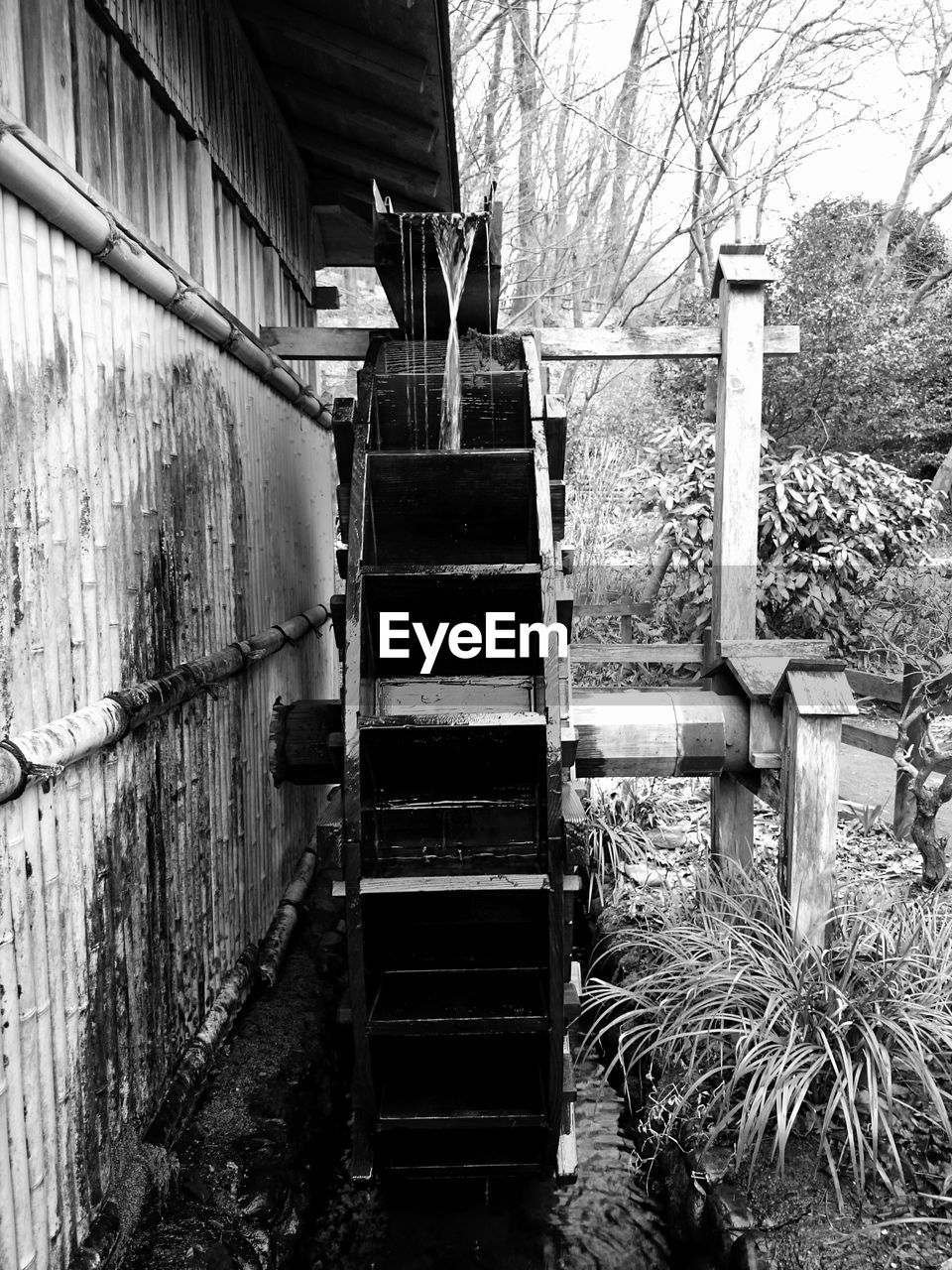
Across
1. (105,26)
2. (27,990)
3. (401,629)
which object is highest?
(105,26)

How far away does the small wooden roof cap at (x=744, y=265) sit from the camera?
3996mm

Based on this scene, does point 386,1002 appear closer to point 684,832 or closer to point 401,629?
point 401,629

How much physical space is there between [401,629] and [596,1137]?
2.10 meters

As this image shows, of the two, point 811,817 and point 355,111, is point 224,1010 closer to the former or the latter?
point 811,817

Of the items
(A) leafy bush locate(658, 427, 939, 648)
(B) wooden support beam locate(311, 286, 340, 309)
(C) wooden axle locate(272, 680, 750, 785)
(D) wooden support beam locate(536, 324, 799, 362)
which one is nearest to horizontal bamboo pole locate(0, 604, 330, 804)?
(C) wooden axle locate(272, 680, 750, 785)

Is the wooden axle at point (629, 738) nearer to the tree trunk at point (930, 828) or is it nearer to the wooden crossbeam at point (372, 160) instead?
the tree trunk at point (930, 828)

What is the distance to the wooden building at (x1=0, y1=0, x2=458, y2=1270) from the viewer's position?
185 centimetres

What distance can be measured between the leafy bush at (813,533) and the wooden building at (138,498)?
3134 mm

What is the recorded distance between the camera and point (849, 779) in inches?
238

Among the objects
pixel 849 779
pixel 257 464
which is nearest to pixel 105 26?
pixel 257 464

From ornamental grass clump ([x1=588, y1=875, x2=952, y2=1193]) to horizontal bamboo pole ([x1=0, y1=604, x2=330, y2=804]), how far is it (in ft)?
5.83

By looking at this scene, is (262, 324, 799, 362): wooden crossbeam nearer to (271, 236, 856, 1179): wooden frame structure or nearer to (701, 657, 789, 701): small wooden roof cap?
(271, 236, 856, 1179): wooden frame structure

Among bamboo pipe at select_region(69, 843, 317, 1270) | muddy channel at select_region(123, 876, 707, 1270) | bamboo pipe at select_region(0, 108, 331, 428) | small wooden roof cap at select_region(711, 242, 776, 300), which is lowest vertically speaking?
muddy channel at select_region(123, 876, 707, 1270)

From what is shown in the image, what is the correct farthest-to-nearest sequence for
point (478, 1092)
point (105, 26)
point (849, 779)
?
1. point (849, 779)
2. point (478, 1092)
3. point (105, 26)
